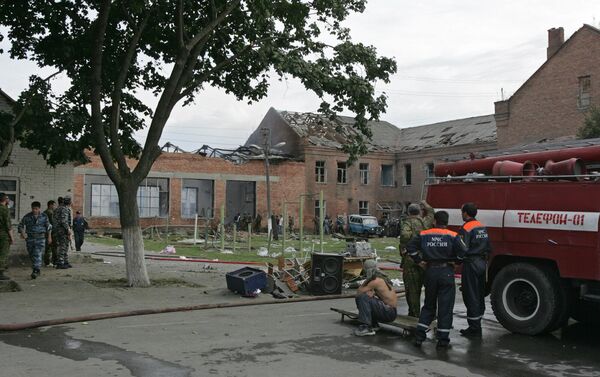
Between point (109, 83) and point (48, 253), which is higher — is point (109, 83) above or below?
above

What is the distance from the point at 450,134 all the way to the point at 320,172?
39.2 ft

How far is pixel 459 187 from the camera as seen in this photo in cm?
990

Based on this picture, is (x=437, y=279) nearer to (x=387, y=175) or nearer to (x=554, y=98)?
(x=554, y=98)

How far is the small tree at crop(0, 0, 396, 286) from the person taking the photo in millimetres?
13031

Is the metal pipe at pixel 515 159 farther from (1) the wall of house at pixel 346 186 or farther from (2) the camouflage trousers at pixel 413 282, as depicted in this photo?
(1) the wall of house at pixel 346 186

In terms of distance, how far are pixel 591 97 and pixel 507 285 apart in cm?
3224

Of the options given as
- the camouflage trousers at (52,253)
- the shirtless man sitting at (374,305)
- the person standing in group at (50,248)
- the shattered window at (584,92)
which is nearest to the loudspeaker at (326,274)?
the shirtless man sitting at (374,305)

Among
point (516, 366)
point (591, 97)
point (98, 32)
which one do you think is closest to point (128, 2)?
point (98, 32)

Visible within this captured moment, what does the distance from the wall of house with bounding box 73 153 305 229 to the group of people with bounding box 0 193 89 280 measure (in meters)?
24.5

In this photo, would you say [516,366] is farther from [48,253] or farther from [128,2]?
[48,253]

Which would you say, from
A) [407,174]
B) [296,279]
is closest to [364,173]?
[407,174]

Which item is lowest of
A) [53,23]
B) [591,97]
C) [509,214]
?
[509,214]

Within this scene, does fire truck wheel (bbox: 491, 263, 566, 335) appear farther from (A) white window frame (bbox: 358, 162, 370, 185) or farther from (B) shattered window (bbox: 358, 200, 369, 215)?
(A) white window frame (bbox: 358, 162, 370, 185)

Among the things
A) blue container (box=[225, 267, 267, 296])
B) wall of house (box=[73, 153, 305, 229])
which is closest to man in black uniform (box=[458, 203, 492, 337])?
blue container (box=[225, 267, 267, 296])
